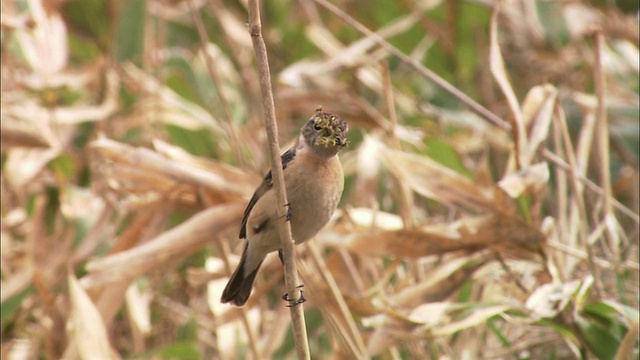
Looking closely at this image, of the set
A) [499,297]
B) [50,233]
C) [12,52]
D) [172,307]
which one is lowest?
[499,297]

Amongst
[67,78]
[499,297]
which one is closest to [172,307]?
[67,78]

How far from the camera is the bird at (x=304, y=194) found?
279 cm

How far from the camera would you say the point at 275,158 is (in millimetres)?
2100

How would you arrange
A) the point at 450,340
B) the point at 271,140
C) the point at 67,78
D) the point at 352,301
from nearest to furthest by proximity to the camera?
the point at 271,140
the point at 352,301
the point at 450,340
the point at 67,78

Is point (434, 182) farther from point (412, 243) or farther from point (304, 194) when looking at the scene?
point (304, 194)

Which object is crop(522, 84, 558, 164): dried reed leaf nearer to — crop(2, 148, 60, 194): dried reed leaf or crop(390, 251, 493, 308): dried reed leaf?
crop(390, 251, 493, 308): dried reed leaf

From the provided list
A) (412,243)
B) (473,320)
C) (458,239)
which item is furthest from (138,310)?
(473,320)

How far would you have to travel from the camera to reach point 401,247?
321 cm

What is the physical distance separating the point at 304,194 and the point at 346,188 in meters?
1.75

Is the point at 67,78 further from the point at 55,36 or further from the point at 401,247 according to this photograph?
the point at 401,247

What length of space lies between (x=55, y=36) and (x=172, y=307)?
1537mm

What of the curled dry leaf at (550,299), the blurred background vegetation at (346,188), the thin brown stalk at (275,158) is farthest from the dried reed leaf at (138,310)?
the thin brown stalk at (275,158)

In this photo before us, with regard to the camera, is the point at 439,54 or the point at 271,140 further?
the point at 439,54

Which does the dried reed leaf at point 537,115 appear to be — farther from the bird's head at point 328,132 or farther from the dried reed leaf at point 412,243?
the bird's head at point 328,132
